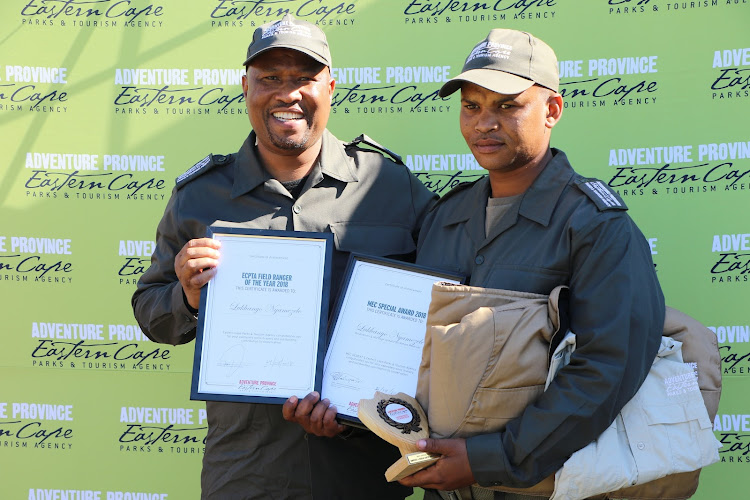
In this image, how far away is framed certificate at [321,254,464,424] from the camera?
2.12 meters

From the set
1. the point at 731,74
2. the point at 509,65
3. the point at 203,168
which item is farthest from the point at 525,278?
the point at 731,74

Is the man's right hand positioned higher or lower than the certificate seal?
higher

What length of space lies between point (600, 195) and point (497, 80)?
15.8 inches

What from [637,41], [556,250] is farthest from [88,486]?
[637,41]

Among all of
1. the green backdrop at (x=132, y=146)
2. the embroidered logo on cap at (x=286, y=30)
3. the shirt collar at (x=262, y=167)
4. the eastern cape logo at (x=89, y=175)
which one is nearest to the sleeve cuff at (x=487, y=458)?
the shirt collar at (x=262, y=167)

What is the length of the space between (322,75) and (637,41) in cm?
143

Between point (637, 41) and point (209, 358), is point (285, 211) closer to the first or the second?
point (209, 358)

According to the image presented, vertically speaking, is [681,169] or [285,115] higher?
[285,115]

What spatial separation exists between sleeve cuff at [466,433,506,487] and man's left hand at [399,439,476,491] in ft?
0.05

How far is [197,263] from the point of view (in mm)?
2141

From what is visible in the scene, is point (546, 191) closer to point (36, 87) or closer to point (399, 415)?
point (399, 415)

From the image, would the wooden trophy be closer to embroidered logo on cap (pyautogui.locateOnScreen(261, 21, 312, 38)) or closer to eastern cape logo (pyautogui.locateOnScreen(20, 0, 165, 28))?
embroidered logo on cap (pyautogui.locateOnScreen(261, 21, 312, 38))

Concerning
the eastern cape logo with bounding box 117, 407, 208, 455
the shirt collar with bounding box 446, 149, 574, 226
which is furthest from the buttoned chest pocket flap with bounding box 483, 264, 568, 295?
the eastern cape logo with bounding box 117, 407, 208, 455

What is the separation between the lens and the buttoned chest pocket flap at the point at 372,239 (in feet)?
7.98
